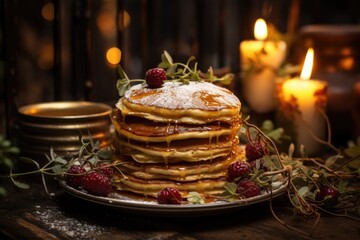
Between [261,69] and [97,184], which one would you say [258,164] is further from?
[261,69]

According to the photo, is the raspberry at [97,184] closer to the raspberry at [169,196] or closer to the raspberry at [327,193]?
the raspberry at [169,196]

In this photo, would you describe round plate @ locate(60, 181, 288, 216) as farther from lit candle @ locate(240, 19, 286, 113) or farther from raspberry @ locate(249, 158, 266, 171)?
lit candle @ locate(240, 19, 286, 113)

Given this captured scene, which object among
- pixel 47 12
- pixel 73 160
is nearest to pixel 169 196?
pixel 73 160

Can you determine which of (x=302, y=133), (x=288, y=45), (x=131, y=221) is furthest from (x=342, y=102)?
(x=131, y=221)

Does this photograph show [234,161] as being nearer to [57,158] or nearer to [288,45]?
[57,158]

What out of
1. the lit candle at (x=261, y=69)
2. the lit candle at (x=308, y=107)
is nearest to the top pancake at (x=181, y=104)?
the lit candle at (x=308, y=107)

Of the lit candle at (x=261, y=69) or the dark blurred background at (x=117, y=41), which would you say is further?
the lit candle at (x=261, y=69)
